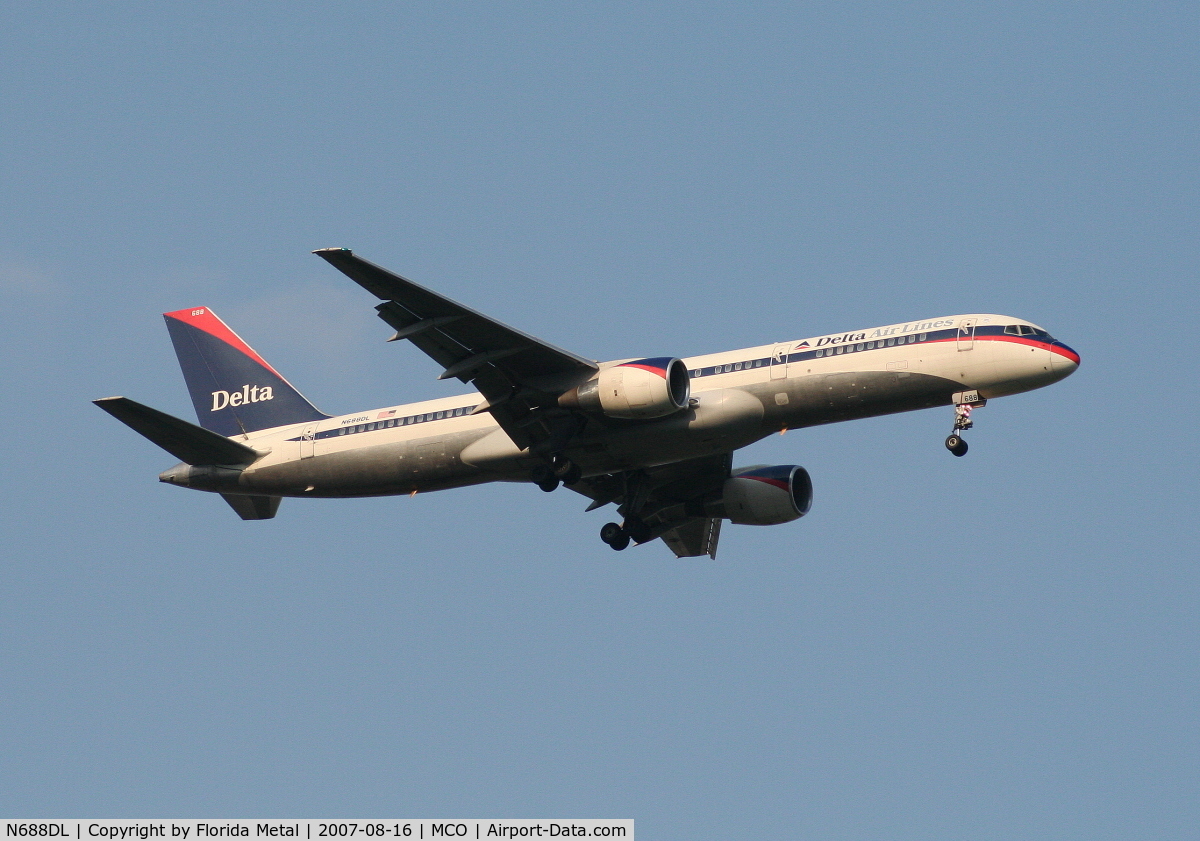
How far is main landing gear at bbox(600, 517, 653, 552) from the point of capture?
46812 mm

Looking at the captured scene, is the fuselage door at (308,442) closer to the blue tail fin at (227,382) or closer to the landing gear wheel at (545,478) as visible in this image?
the blue tail fin at (227,382)

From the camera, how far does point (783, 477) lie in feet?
152

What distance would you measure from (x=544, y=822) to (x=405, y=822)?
3.09m

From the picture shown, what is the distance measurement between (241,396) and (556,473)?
38.5 feet

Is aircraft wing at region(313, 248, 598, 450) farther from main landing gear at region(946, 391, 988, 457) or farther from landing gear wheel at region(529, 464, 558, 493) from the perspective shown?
main landing gear at region(946, 391, 988, 457)

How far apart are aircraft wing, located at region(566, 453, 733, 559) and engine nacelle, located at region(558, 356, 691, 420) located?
6.41 meters

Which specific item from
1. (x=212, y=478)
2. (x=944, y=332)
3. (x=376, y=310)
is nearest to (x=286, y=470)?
(x=212, y=478)

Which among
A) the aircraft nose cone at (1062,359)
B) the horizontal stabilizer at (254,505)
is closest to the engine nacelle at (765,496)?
the aircraft nose cone at (1062,359)

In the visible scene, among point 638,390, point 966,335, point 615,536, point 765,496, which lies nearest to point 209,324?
point 615,536

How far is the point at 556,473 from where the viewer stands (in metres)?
41.8

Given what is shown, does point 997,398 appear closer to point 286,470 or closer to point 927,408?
point 927,408

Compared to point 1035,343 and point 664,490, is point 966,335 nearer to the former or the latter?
point 1035,343

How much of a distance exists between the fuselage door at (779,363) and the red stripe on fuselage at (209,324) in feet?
58.6

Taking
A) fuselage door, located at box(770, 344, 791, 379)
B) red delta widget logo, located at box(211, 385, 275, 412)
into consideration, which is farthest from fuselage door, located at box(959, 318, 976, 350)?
red delta widget logo, located at box(211, 385, 275, 412)
